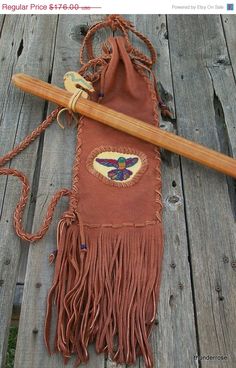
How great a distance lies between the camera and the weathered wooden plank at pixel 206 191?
1298mm

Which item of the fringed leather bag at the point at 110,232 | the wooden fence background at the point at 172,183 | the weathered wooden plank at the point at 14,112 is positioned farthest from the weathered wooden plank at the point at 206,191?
the weathered wooden plank at the point at 14,112

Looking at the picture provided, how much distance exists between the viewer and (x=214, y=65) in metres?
1.99

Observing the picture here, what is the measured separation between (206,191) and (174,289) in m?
0.37

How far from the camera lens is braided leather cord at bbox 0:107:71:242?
1424 millimetres

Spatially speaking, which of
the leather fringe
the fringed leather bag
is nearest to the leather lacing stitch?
the fringed leather bag

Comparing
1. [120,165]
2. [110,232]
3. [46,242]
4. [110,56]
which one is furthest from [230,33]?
[46,242]

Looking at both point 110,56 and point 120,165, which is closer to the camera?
point 120,165

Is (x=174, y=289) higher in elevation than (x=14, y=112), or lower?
lower

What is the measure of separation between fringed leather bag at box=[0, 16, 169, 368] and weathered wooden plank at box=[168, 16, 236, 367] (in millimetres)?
115

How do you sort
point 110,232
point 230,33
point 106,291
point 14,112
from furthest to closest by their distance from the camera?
point 230,33, point 14,112, point 110,232, point 106,291

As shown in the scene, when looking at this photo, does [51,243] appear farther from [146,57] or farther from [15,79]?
[146,57]

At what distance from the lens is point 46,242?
143 centimetres

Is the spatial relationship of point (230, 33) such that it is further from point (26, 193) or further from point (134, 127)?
point (26, 193)

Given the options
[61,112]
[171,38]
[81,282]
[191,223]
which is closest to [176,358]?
[81,282]
